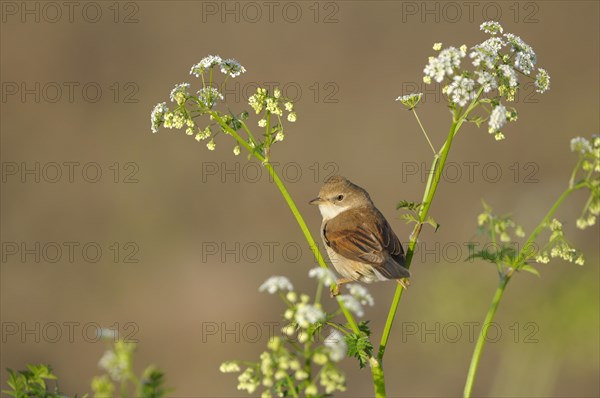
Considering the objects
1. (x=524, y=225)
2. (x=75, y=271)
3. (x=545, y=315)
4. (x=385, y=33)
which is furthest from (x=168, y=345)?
(x=385, y=33)

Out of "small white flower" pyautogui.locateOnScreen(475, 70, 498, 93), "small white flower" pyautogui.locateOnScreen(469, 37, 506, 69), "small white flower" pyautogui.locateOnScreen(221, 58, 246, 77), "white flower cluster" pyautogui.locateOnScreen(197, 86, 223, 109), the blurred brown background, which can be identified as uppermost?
"small white flower" pyautogui.locateOnScreen(469, 37, 506, 69)

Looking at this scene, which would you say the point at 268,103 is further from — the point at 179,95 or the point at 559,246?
the point at 559,246

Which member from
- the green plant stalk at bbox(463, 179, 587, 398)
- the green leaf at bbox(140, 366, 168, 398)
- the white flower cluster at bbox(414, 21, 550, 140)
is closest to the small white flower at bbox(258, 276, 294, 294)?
the green leaf at bbox(140, 366, 168, 398)

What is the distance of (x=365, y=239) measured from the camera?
→ 5.94 metres

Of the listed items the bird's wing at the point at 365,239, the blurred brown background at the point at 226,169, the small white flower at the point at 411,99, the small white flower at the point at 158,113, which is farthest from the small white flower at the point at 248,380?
the blurred brown background at the point at 226,169

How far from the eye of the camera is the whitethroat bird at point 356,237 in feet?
18.3

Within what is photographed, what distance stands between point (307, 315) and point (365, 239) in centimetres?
333

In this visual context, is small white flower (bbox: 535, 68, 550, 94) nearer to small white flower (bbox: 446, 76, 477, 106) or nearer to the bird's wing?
small white flower (bbox: 446, 76, 477, 106)

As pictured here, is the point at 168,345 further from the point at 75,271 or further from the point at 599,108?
the point at 599,108

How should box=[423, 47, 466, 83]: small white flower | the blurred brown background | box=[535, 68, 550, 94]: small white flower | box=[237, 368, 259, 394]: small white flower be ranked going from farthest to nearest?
the blurred brown background → box=[535, 68, 550, 94]: small white flower → box=[423, 47, 466, 83]: small white flower → box=[237, 368, 259, 394]: small white flower

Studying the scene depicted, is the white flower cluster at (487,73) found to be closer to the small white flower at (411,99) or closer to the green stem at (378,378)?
the small white flower at (411,99)

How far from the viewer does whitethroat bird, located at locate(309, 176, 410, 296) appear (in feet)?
18.3

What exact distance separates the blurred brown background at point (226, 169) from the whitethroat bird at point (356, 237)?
88.0 inches

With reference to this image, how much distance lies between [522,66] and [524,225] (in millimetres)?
5168
